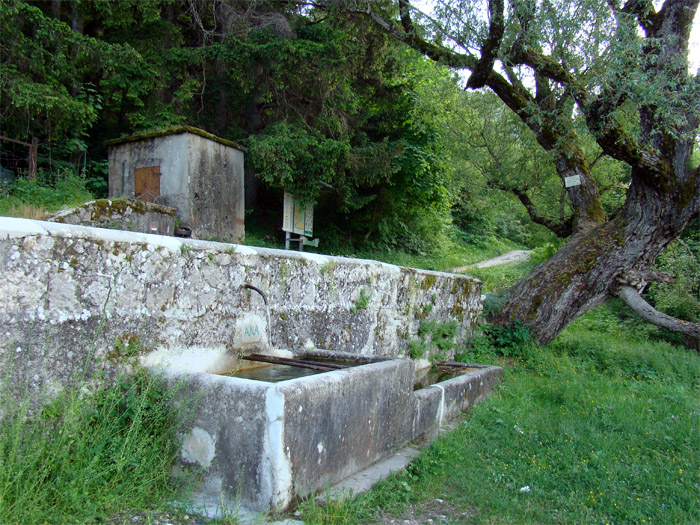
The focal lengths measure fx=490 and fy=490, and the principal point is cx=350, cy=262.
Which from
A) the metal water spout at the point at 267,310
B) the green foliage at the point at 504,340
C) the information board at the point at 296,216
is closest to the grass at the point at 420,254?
the information board at the point at 296,216

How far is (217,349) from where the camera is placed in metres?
3.35

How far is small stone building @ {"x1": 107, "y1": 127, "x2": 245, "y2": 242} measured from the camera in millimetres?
9070

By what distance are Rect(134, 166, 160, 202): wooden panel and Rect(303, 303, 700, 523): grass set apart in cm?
710

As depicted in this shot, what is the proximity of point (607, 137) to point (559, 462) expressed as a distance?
17.5 ft

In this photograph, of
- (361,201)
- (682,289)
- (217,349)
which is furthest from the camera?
(361,201)


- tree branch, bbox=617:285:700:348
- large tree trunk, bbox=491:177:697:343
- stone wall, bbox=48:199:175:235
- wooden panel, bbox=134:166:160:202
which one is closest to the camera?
stone wall, bbox=48:199:175:235

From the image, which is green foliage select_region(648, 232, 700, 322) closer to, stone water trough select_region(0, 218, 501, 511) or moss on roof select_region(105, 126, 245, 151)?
stone water trough select_region(0, 218, 501, 511)

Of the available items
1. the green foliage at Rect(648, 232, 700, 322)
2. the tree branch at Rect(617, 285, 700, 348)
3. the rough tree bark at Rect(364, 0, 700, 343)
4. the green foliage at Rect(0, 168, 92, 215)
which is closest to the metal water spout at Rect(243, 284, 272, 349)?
the green foliage at Rect(0, 168, 92, 215)

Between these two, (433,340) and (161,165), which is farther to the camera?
(161,165)

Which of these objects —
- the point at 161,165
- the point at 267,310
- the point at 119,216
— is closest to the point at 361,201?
the point at 161,165

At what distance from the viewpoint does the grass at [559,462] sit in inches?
110

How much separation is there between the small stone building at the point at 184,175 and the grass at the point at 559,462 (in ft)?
20.4

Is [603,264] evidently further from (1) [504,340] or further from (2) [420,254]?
(2) [420,254]

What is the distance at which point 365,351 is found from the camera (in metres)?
4.84
